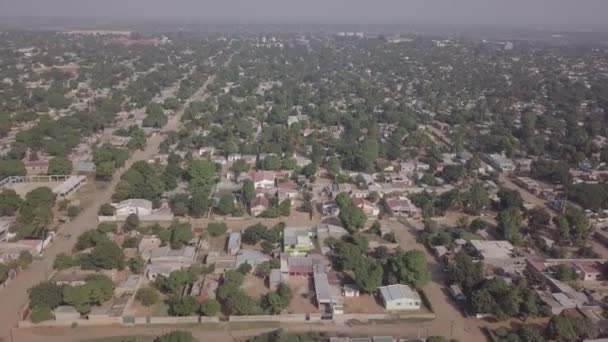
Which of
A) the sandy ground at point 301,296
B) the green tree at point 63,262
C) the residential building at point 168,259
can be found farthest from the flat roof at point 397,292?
the green tree at point 63,262

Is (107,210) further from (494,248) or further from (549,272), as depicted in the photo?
(549,272)

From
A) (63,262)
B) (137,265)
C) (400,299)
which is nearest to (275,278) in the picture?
(400,299)

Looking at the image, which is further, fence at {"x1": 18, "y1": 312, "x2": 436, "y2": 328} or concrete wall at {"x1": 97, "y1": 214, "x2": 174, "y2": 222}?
concrete wall at {"x1": 97, "y1": 214, "x2": 174, "y2": 222}

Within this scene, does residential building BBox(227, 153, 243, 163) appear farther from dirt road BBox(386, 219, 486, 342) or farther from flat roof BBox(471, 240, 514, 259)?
flat roof BBox(471, 240, 514, 259)

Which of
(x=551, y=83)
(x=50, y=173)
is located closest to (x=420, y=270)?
(x=50, y=173)

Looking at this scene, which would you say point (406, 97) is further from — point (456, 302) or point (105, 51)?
point (105, 51)

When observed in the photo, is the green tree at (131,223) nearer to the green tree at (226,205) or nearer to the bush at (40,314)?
the green tree at (226,205)

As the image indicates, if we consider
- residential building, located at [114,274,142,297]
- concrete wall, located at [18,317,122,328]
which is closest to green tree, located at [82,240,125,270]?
residential building, located at [114,274,142,297]
